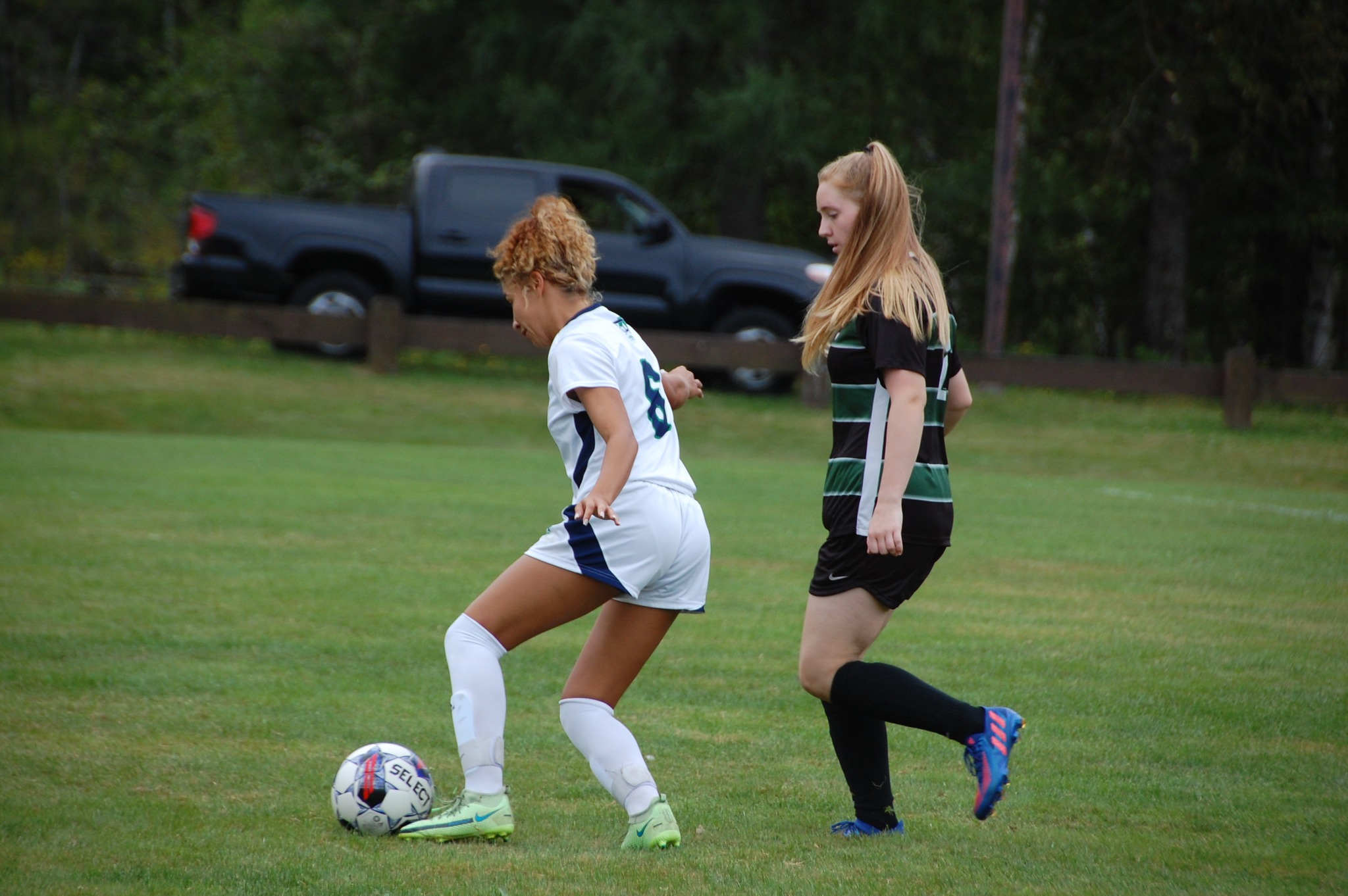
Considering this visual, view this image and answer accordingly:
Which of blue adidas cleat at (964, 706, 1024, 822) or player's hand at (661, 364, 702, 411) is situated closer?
blue adidas cleat at (964, 706, 1024, 822)

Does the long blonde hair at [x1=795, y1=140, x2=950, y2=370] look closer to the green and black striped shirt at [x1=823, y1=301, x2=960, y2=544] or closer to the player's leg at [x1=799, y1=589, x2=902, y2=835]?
the green and black striped shirt at [x1=823, y1=301, x2=960, y2=544]

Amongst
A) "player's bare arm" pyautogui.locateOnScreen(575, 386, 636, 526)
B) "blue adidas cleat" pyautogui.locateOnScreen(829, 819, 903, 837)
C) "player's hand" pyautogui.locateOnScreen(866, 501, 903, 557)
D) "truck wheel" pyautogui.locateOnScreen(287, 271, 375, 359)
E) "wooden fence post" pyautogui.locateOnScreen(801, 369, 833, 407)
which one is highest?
"player's bare arm" pyautogui.locateOnScreen(575, 386, 636, 526)

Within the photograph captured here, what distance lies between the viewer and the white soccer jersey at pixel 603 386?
3615mm

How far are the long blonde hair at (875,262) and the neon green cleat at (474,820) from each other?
4.87 ft

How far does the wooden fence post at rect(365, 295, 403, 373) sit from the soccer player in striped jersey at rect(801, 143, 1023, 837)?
1375 cm

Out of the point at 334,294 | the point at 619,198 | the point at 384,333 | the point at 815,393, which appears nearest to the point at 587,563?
the point at 384,333

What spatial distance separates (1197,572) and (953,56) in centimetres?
2000

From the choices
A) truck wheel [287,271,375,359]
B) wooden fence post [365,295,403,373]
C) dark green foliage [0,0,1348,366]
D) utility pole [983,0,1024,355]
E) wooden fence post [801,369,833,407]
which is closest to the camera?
wooden fence post [365,295,403,373]

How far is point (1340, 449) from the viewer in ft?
55.6

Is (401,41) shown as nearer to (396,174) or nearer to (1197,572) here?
(396,174)

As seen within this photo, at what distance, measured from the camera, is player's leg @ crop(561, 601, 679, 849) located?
12.1 ft

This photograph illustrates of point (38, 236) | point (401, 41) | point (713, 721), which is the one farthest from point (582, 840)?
point (38, 236)

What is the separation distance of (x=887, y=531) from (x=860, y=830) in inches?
38.3

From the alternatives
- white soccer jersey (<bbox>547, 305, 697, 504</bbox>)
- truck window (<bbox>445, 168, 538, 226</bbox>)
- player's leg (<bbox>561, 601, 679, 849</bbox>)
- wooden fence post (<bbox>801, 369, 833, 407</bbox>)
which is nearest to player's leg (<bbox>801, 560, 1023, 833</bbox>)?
player's leg (<bbox>561, 601, 679, 849</bbox>)
